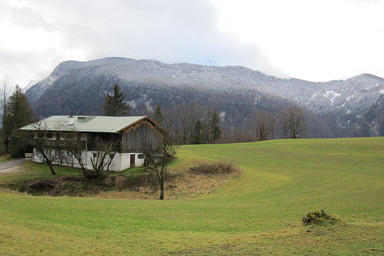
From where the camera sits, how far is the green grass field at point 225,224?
9148 millimetres

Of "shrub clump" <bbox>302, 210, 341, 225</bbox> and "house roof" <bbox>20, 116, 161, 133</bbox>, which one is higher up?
"house roof" <bbox>20, 116, 161, 133</bbox>

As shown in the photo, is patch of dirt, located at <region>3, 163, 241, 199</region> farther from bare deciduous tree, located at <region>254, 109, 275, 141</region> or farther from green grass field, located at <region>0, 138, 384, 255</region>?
bare deciduous tree, located at <region>254, 109, 275, 141</region>

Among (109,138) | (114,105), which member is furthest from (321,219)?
(114,105)

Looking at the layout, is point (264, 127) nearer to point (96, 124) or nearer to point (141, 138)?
point (141, 138)

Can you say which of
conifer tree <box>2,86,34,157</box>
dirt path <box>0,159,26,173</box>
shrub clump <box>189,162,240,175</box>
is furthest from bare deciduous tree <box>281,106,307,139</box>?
dirt path <box>0,159,26,173</box>

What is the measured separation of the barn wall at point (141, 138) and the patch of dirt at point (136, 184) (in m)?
5.60

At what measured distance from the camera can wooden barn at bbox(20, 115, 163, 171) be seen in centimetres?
3928

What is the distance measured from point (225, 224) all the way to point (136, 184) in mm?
20578

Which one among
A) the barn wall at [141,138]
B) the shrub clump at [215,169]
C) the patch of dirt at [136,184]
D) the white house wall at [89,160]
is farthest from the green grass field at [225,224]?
the barn wall at [141,138]

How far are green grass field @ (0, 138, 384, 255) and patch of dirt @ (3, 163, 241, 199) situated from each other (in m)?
3.31

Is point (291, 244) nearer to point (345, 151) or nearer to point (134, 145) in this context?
point (134, 145)

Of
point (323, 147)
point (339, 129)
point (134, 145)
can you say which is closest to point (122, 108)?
point (134, 145)

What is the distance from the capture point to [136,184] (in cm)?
3291

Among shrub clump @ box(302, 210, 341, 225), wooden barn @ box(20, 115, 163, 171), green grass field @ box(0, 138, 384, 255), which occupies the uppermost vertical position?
wooden barn @ box(20, 115, 163, 171)
